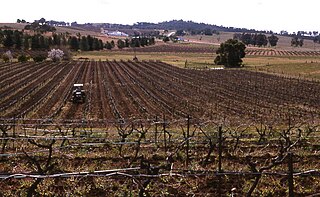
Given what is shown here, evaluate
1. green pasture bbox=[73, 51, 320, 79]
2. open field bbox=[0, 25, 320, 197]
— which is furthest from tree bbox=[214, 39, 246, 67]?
open field bbox=[0, 25, 320, 197]

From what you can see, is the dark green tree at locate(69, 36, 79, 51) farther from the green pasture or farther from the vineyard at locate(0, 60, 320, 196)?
the vineyard at locate(0, 60, 320, 196)

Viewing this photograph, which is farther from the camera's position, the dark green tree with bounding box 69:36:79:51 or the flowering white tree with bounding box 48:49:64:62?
the dark green tree with bounding box 69:36:79:51

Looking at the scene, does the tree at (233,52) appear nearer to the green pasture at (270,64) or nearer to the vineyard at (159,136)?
the green pasture at (270,64)

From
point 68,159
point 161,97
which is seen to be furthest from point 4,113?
point 68,159

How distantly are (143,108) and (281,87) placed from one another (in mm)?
20991

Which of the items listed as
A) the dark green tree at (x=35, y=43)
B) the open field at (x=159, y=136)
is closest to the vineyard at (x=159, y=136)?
the open field at (x=159, y=136)

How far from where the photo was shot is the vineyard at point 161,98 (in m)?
27.6

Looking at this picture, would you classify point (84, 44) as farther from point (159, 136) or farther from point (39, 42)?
point (159, 136)

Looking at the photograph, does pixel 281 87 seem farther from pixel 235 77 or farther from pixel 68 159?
pixel 68 159

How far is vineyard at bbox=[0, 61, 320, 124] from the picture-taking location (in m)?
27.6

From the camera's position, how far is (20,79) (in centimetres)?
4844

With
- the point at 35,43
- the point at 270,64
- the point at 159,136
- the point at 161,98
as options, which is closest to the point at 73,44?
the point at 35,43

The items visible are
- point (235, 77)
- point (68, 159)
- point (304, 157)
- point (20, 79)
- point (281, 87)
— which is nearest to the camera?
point (68, 159)

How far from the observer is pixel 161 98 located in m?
35.1
